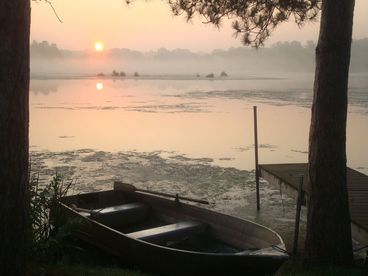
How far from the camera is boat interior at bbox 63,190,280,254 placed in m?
6.82

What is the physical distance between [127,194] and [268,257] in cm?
399

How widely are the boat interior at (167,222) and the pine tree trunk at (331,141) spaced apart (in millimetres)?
707

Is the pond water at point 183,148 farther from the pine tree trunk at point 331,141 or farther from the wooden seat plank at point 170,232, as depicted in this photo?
the pine tree trunk at point 331,141

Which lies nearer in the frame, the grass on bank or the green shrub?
the grass on bank

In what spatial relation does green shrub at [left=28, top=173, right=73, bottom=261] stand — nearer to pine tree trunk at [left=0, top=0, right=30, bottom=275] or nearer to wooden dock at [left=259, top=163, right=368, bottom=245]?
pine tree trunk at [left=0, top=0, right=30, bottom=275]

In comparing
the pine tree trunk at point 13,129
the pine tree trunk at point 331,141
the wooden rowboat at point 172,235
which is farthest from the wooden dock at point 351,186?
the pine tree trunk at point 13,129

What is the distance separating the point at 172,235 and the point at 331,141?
2598 millimetres

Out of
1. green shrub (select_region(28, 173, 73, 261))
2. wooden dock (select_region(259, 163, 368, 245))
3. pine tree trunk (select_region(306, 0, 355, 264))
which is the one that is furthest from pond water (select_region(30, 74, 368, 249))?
green shrub (select_region(28, 173, 73, 261))

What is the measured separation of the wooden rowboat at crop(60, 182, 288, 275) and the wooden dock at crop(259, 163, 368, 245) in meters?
1.21

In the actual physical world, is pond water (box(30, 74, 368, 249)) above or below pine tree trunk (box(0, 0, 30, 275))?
below

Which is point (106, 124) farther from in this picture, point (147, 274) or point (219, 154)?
point (147, 274)

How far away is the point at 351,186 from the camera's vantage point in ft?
29.8

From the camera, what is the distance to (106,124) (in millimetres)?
21359

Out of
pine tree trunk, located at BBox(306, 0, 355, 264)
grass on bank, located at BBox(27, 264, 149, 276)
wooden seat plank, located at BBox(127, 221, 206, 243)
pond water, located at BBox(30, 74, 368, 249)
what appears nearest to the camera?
grass on bank, located at BBox(27, 264, 149, 276)
